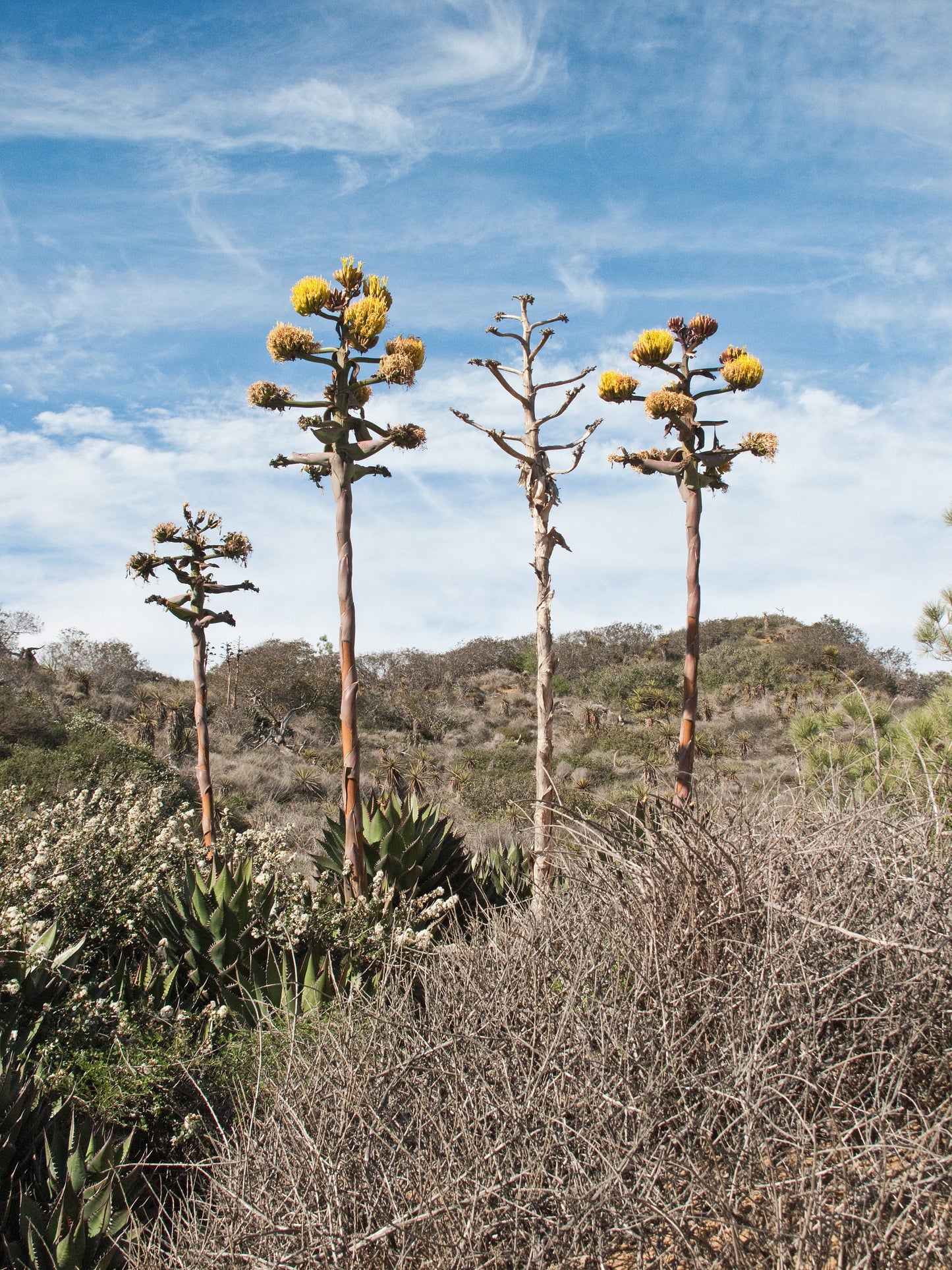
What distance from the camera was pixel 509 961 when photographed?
11.9 ft

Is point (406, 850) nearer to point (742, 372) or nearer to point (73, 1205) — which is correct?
point (73, 1205)

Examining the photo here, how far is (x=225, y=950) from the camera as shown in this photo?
5.45m

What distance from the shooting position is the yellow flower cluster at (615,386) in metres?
7.73

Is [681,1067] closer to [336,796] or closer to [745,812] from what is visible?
[745,812]

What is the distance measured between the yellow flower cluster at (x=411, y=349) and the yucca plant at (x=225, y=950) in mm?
3609

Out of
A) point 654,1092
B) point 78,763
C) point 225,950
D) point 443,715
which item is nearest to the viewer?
point 654,1092

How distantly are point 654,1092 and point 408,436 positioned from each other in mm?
4689

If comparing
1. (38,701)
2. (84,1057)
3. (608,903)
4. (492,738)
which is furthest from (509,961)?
(492,738)

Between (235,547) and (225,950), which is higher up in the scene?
(235,547)

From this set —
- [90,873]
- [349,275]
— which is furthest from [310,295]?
[90,873]

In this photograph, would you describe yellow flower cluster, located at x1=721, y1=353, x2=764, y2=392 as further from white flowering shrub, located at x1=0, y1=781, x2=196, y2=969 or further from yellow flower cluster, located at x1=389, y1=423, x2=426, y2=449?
white flowering shrub, located at x1=0, y1=781, x2=196, y2=969

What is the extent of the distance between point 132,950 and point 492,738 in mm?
22094

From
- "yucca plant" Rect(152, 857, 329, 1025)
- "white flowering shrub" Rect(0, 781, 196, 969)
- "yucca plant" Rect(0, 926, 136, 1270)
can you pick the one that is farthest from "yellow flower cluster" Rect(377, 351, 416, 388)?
"yucca plant" Rect(0, 926, 136, 1270)

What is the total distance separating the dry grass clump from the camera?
2367 millimetres
